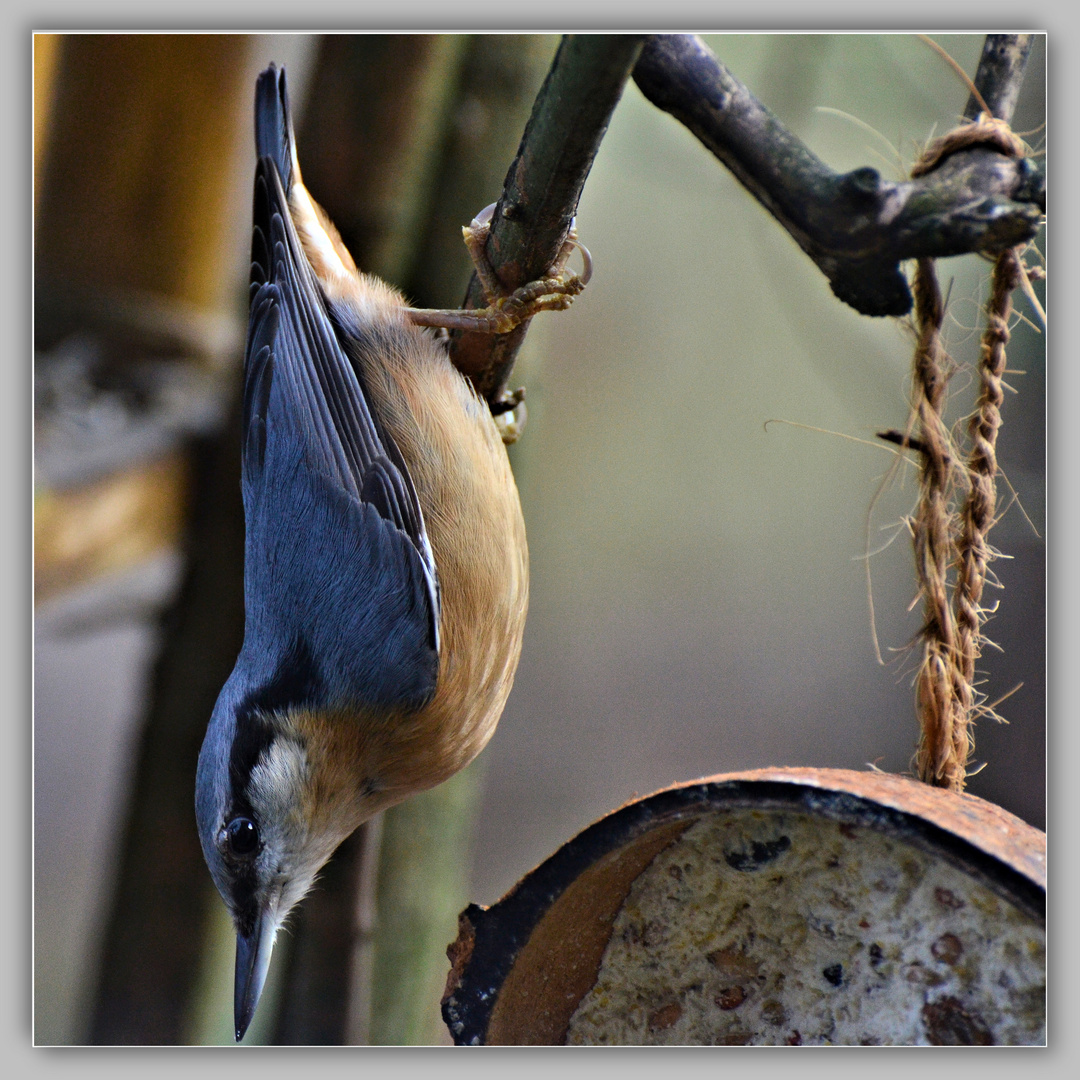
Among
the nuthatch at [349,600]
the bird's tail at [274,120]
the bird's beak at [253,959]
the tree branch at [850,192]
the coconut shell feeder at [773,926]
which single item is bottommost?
the bird's beak at [253,959]

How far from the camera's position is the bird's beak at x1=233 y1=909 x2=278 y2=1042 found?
119cm

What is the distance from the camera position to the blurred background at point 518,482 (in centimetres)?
151

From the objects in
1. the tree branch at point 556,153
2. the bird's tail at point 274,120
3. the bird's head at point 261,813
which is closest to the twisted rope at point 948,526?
the tree branch at point 556,153

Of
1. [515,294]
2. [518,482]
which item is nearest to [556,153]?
[515,294]

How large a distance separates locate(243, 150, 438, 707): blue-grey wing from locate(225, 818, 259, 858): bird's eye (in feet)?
0.53

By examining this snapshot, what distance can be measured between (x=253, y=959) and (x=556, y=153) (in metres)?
Result: 1.00

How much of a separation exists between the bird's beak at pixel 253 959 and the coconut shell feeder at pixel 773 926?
0.35 meters

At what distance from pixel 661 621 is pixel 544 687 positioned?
262 mm

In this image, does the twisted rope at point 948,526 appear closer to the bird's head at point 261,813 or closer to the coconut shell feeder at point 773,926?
the coconut shell feeder at point 773,926

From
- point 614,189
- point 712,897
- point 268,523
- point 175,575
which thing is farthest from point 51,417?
point 712,897

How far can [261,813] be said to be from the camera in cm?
119

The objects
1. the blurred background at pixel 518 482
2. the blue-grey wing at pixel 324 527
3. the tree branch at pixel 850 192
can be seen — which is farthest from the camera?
the blurred background at pixel 518 482

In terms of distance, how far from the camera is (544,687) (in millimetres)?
1868

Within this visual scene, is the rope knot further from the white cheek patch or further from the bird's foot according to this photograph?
the white cheek patch
